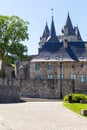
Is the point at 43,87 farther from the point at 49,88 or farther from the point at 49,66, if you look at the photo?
the point at 49,66

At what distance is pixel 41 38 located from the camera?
12675cm

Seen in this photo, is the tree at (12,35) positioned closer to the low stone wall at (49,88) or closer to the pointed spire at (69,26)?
the low stone wall at (49,88)

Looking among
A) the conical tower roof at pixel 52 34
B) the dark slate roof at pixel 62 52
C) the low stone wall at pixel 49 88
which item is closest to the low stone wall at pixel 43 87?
the low stone wall at pixel 49 88

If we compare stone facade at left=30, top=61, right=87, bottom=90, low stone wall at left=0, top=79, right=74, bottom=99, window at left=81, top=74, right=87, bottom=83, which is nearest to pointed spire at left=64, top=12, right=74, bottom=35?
stone facade at left=30, top=61, right=87, bottom=90

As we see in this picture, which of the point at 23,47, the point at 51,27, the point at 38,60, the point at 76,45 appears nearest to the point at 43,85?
the point at 23,47

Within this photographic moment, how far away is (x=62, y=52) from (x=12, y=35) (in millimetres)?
11870

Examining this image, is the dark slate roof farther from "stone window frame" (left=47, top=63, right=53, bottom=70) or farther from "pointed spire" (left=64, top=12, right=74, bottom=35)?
"pointed spire" (left=64, top=12, right=74, bottom=35)

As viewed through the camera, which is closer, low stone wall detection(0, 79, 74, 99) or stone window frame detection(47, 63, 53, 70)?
low stone wall detection(0, 79, 74, 99)

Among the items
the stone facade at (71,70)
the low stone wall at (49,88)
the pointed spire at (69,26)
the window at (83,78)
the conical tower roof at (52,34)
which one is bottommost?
the low stone wall at (49,88)

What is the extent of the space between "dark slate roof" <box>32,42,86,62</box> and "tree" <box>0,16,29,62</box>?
284 inches

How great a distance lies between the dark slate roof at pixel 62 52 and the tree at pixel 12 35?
7.23 meters

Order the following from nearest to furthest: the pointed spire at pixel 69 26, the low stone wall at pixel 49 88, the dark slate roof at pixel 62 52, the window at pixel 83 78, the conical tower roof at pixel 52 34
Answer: the low stone wall at pixel 49 88
the window at pixel 83 78
the dark slate roof at pixel 62 52
the conical tower roof at pixel 52 34
the pointed spire at pixel 69 26

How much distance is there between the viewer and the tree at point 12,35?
65688mm

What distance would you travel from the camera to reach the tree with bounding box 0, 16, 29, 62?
65688mm
